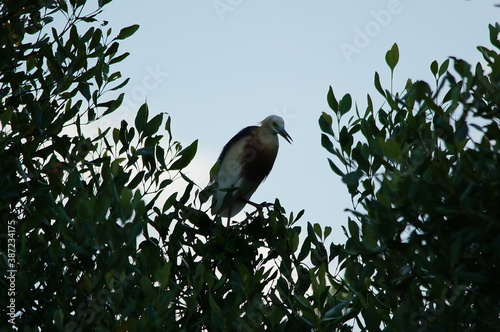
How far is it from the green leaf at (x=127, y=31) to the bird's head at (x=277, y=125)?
10.1 ft

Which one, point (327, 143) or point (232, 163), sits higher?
point (232, 163)

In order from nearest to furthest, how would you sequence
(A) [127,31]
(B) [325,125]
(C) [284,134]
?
(B) [325,125]
(A) [127,31]
(C) [284,134]

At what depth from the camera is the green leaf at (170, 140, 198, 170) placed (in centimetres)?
355

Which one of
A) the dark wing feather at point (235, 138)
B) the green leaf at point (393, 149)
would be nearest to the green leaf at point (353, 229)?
the green leaf at point (393, 149)

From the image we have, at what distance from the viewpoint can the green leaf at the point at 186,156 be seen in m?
3.55

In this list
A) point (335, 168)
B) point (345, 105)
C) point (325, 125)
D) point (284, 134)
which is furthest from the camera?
point (284, 134)

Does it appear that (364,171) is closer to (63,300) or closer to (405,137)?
(405,137)

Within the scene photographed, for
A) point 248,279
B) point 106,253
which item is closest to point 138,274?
point 106,253

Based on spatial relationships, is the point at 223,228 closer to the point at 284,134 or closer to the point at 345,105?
the point at 345,105

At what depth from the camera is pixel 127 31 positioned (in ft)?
13.9

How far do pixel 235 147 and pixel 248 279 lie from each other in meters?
4.37

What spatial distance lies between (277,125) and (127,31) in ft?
10.4

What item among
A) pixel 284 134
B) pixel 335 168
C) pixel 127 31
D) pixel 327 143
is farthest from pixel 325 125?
pixel 284 134

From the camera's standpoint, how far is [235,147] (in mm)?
7344
